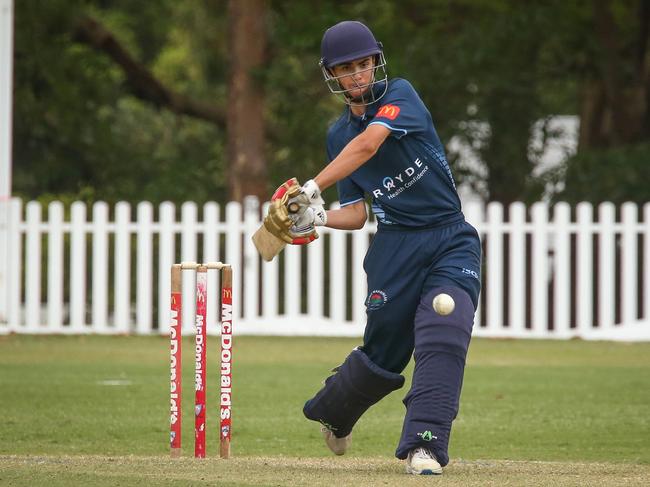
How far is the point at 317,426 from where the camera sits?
8695 millimetres

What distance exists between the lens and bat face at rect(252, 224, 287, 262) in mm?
5863

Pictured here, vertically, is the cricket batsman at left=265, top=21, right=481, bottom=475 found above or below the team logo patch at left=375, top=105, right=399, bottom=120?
below

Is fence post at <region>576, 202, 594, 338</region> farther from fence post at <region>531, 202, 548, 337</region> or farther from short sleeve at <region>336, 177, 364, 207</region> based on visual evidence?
short sleeve at <region>336, 177, 364, 207</region>

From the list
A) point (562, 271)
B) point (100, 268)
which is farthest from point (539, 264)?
point (100, 268)

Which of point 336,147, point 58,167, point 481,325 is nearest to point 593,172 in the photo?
point 481,325

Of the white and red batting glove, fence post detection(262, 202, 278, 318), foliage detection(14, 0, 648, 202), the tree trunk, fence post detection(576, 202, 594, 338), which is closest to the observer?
the white and red batting glove

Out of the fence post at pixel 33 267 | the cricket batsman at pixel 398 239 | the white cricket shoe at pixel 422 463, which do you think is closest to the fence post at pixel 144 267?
the fence post at pixel 33 267

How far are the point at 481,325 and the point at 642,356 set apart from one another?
312cm

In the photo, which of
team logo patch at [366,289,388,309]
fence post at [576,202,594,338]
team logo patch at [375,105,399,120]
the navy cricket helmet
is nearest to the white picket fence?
fence post at [576,202,594,338]

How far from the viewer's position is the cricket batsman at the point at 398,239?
5.80 meters

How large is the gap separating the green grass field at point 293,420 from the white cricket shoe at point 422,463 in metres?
0.07

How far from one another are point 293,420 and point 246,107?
34.4 feet

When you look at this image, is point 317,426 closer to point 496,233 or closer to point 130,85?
point 496,233

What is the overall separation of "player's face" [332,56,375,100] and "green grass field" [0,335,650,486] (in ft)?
5.40
